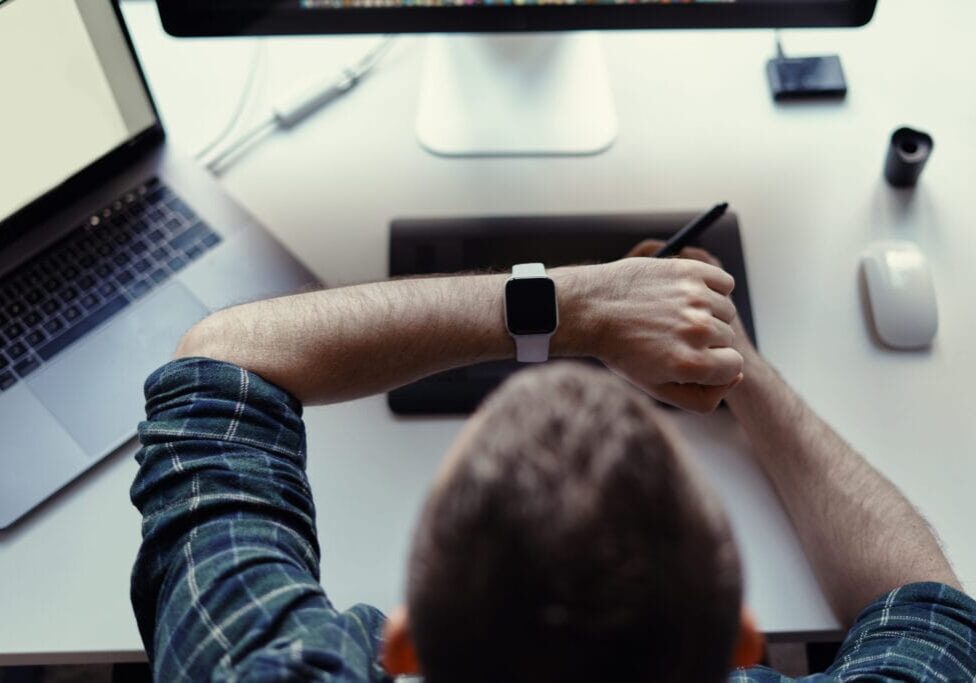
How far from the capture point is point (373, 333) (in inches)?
31.3

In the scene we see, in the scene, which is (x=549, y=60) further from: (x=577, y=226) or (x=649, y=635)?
(x=649, y=635)

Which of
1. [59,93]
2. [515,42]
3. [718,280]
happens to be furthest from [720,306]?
[59,93]

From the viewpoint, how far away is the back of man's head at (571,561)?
1.35 ft

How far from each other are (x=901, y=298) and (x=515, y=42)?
48 cm

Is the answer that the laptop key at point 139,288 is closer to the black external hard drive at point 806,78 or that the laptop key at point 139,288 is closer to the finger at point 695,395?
the finger at point 695,395

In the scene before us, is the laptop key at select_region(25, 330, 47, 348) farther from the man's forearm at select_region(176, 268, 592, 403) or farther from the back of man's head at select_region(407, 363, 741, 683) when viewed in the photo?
the back of man's head at select_region(407, 363, 741, 683)

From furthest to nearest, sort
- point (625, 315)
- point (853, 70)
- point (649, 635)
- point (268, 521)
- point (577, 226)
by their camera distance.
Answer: point (853, 70) → point (577, 226) → point (625, 315) → point (268, 521) → point (649, 635)

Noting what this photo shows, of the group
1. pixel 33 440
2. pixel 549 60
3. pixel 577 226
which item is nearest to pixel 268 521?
pixel 33 440

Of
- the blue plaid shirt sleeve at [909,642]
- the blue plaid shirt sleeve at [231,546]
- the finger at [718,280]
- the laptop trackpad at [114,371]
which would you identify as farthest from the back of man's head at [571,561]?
the laptop trackpad at [114,371]

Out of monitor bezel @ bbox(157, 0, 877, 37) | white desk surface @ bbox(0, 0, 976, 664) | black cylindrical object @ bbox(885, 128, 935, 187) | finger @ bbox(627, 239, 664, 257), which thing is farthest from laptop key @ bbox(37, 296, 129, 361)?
black cylindrical object @ bbox(885, 128, 935, 187)

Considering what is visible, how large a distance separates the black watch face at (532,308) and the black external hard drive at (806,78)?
A: 0.42 metres

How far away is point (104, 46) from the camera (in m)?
0.84

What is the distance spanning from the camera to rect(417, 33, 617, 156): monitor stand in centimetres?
100

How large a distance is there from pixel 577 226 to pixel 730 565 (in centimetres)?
54
